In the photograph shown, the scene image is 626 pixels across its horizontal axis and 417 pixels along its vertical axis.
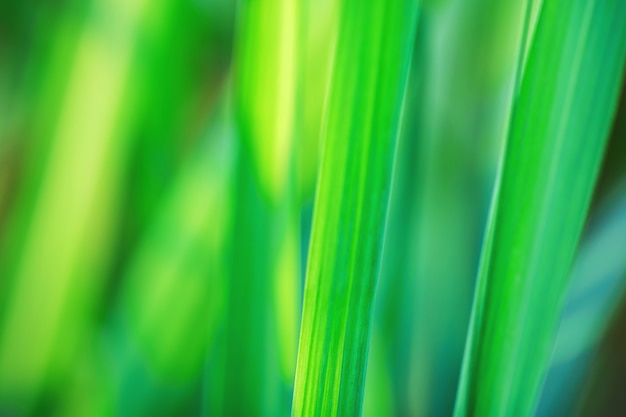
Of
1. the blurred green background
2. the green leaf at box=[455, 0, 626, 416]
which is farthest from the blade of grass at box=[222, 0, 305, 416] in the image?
the green leaf at box=[455, 0, 626, 416]

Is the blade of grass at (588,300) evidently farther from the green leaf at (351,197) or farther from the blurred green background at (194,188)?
the green leaf at (351,197)

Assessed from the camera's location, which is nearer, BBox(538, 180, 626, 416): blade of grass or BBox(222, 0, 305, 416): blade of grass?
BBox(222, 0, 305, 416): blade of grass

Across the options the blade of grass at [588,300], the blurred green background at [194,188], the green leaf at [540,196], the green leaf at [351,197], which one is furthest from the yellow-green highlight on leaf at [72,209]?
Result: the blade of grass at [588,300]

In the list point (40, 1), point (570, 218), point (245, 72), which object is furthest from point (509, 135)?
point (40, 1)

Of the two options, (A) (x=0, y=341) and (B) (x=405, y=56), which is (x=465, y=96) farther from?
(A) (x=0, y=341)

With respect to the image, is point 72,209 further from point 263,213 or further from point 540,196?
point 540,196

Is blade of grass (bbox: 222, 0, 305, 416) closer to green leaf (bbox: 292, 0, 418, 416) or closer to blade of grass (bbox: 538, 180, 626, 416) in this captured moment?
green leaf (bbox: 292, 0, 418, 416)
